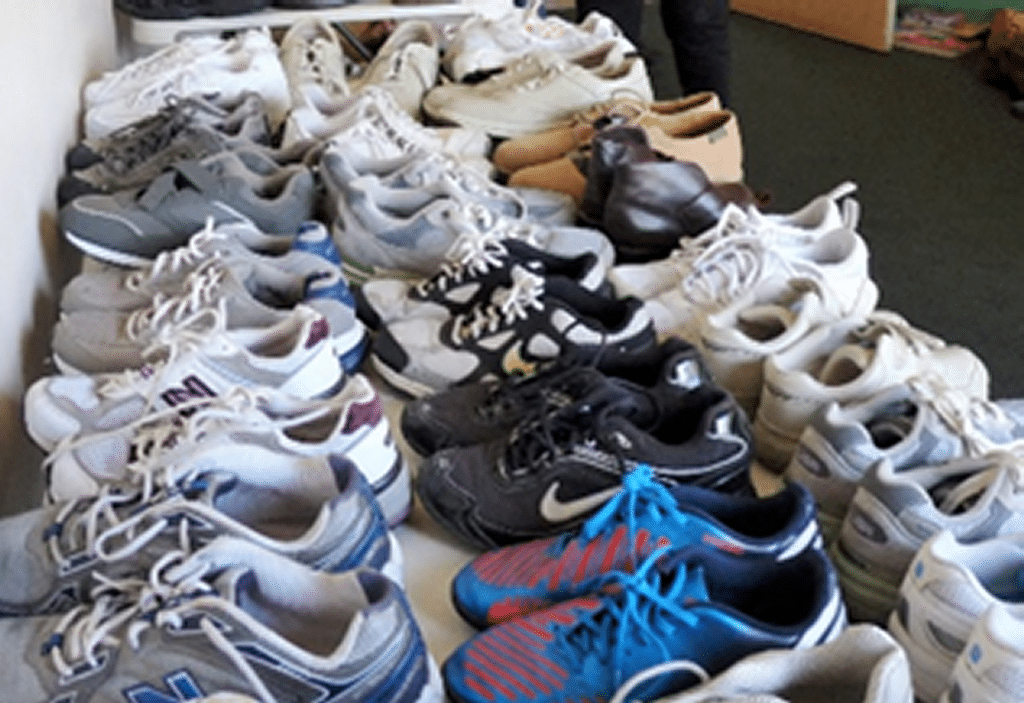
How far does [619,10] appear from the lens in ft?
8.85

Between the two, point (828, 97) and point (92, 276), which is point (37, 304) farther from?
point (828, 97)

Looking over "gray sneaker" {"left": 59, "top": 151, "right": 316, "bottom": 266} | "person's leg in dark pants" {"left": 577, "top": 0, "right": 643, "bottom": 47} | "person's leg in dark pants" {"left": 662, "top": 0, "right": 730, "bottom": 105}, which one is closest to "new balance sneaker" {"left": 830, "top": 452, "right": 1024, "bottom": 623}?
"gray sneaker" {"left": 59, "top": 151, "right": 316, "bottom": 266}

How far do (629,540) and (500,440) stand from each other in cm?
17

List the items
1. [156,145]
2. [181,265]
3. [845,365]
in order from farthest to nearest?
[156,145] < [181,265] < [845,365]

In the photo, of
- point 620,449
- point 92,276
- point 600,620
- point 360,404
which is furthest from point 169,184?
point 600,620

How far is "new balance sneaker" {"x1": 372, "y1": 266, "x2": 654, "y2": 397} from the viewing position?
3.23 ft

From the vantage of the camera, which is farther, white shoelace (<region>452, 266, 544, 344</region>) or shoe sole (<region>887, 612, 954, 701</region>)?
white shoelace (<region>452, 266, 544, 344</region>)

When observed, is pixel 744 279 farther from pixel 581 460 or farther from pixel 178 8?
pixel 178 8

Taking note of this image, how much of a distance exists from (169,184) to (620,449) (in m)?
0.58

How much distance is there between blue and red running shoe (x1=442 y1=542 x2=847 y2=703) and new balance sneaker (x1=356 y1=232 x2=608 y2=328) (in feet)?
1.31

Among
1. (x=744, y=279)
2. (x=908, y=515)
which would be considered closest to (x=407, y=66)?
(x=744, y=279)

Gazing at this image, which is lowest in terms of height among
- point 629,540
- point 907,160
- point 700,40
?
point 907,160

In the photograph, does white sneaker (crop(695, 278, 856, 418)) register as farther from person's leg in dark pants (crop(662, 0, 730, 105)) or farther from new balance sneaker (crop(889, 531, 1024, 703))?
person's leg in dark pants (crop(662, 0, 730, 105))

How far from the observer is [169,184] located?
1.18 m
